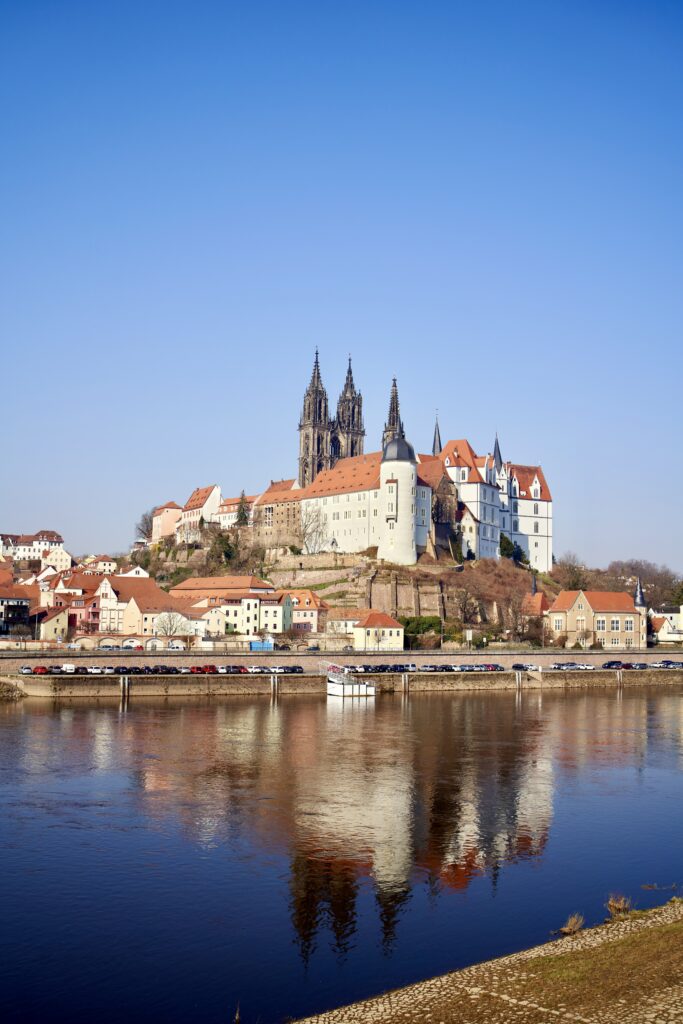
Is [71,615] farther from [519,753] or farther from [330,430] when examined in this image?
[330,430]

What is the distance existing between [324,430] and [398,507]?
38.8 m

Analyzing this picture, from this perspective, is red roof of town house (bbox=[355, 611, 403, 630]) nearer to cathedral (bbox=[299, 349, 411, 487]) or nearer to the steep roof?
the steep roof

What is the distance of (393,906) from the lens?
2277cm

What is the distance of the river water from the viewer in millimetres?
19000

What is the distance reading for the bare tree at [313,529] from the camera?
11031 centimetres

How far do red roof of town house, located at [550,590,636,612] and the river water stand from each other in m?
46.3

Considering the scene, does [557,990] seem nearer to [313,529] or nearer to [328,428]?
[313,529]

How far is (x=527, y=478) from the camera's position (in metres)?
124

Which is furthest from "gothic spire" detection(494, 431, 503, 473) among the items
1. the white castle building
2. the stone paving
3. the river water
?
the stone paving

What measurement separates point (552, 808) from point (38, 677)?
3738cm

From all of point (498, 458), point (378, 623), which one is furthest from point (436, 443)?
point (378, 623)

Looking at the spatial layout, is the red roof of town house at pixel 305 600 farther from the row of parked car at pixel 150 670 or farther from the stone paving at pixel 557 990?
the stone paving at pixel 557 990

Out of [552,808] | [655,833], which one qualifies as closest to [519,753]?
[552,808]

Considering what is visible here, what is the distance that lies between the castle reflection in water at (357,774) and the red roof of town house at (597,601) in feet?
98.0
